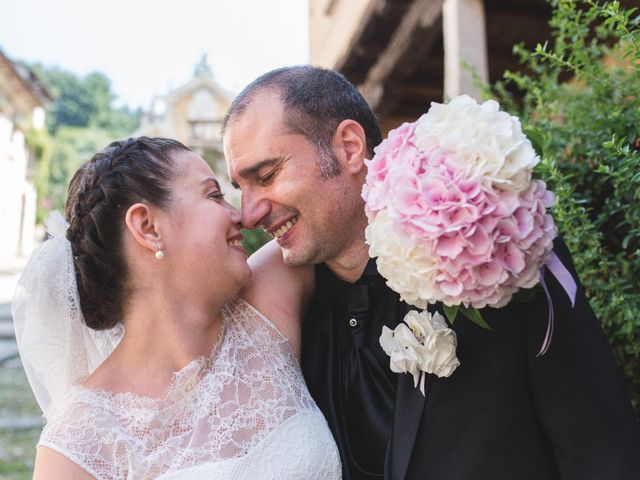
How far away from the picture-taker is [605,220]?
2441mm

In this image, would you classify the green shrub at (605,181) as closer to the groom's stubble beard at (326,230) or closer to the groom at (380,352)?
the groom at (380,352)

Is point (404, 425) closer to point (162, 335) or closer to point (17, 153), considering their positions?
point (162, 335)

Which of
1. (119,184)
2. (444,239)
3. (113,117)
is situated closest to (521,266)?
(444,239)

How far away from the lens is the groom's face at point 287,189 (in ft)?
8.00

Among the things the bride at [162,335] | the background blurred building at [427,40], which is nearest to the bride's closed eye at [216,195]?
the bride at [162,335]

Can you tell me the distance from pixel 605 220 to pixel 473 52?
2547mm

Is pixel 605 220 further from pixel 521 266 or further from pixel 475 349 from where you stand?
pixel 521 266

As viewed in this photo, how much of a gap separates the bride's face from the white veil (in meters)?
0.46

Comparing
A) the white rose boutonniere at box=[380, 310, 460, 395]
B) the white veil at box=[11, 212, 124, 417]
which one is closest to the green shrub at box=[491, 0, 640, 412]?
the white rose boutonniere at box=[380, 310, 460, 395]

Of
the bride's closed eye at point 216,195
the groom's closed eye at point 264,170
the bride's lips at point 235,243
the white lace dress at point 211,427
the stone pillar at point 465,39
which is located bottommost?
the white lace dress at point 211,427

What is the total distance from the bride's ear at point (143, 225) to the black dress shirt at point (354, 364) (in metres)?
0.74

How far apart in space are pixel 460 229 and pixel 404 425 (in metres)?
0.76

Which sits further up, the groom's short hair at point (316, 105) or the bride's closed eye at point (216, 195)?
the groom's short hair at point (316, 105)

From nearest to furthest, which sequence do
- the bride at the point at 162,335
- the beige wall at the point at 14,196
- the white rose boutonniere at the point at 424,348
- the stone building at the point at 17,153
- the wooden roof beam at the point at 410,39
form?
the white rose boutonniere at the point at 424,348 < the bride at the point at 162,335 < the wooden roof beam at the point at 410,39 < the stone building at the point at 17,153 < the beige wall at the point at 14,196
